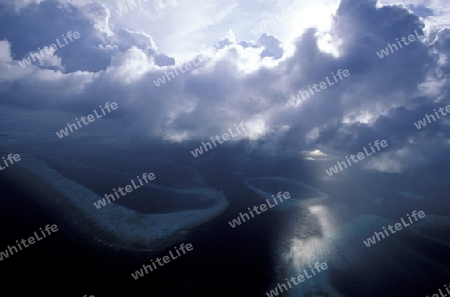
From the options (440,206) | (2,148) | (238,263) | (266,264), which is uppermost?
(2,148)

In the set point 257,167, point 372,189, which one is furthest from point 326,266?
Result: point 257,167

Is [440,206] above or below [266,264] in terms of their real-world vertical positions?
below

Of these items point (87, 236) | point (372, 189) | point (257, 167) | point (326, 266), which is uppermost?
point (87, 236)

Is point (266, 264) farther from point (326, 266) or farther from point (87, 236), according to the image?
point (87, 236)

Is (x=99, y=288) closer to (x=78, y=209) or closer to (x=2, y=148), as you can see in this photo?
(x=78, y=209)

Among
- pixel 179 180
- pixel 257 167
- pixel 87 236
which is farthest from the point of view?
pixel 257 167

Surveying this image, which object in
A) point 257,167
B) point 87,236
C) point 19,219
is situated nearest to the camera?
point 87,236

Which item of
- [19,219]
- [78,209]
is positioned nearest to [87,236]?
[78,209]

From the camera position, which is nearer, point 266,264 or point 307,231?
point 266,264

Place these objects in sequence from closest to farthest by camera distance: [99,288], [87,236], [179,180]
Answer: [99,288] → [87,236] → [179,180]
